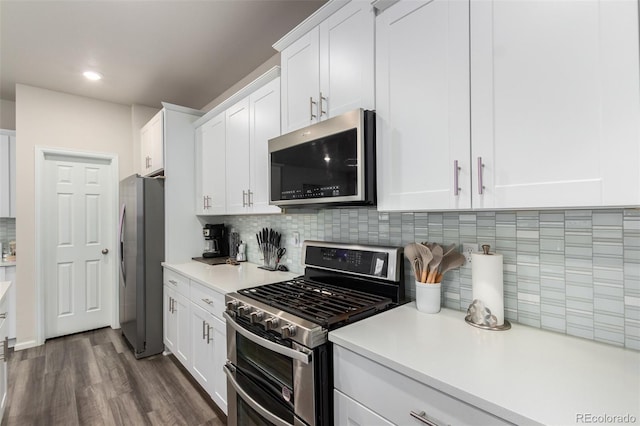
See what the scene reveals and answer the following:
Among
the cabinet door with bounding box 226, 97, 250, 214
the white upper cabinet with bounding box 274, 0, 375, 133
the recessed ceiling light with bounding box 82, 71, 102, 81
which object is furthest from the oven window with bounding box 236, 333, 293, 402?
the recessed ceiling light with bounding box 82, 71, 102, 81

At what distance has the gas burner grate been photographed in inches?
50.3

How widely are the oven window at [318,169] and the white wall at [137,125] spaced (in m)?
2.69

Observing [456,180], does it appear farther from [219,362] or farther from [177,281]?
[177,281]

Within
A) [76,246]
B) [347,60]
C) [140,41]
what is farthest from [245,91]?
[76,246]

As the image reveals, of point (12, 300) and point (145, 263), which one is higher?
point (145, 263)

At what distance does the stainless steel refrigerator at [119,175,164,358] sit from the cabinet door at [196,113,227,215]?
0.38 meters

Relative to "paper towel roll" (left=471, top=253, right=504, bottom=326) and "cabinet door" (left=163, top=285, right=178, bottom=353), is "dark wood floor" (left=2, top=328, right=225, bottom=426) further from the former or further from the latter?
"paper towel roll" (left=471, top=253, right=504, bottom=326)

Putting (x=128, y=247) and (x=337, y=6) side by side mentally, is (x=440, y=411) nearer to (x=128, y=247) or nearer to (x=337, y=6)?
(x=337, y=6)

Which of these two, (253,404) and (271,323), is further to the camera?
(253,404)

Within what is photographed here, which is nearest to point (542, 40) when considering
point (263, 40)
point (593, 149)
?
point (593, 149)

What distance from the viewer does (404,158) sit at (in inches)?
50.6

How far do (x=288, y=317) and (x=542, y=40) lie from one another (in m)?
1.33

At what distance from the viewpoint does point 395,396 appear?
95 centimetres

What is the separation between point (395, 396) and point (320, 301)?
603 mm
